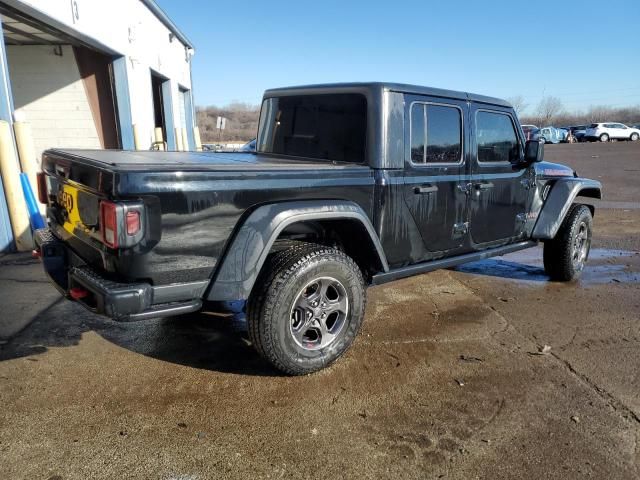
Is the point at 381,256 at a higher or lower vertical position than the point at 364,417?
higher

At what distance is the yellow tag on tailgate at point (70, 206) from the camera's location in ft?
8.96

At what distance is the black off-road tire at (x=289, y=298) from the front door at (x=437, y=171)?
79 cm

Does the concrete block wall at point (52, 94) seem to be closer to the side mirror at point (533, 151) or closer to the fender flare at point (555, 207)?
the side mirror at point (533, 151)

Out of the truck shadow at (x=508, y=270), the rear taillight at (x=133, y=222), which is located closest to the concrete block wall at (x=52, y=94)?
the truck shadow at (x=508, y=270)

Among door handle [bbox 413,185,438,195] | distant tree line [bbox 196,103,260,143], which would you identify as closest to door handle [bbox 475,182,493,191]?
door handle [bbox 413,185,438,195]

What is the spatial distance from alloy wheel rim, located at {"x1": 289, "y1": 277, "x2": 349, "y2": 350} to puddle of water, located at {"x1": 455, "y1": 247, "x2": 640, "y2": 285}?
9.47ft

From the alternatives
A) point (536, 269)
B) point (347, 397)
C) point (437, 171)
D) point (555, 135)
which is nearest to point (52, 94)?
point (437, 171)

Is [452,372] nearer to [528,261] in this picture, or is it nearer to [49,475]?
[49,475]

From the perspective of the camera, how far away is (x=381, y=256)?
3.20m

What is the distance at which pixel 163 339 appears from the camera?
359cm

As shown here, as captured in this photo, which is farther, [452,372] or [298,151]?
[298,151]

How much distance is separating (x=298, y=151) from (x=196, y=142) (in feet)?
58.3

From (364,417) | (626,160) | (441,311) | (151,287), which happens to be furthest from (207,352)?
(626,160)

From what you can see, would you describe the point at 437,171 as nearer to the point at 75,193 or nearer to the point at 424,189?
the point at 424,189
